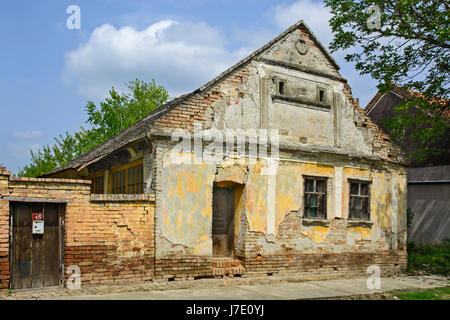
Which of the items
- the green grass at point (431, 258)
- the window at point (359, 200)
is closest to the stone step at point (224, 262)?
the window at point (359, 200)

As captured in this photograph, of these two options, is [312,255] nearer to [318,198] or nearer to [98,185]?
[318,198]

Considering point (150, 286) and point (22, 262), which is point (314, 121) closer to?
point (150, 286)

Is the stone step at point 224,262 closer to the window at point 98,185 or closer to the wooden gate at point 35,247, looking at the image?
the wooden gate at point 35,247

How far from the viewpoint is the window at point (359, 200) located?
13.3m

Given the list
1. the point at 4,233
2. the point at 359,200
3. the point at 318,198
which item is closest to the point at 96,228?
the point at 4,233

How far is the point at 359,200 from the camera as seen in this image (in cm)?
1352

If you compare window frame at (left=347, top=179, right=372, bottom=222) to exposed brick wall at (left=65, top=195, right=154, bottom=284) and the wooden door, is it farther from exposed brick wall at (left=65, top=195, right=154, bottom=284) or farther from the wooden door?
exposed brick wall at (left=65, top=195, right=154, bottom=284)

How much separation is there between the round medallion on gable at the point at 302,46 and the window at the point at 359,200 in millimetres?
3985

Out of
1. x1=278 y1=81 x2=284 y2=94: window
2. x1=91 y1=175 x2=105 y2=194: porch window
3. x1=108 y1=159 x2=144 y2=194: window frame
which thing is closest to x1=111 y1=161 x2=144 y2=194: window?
x1=108 y1=159 x2=144 y2=194: window frame

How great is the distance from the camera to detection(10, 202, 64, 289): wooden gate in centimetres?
849

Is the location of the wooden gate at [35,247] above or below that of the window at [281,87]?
below

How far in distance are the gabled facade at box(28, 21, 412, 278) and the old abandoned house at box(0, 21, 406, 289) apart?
0.11 feet

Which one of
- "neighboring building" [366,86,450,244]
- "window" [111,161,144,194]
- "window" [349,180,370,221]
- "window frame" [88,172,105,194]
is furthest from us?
"neighboring building" [366,86,450,244]

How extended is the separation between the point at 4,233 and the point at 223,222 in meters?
5.12
